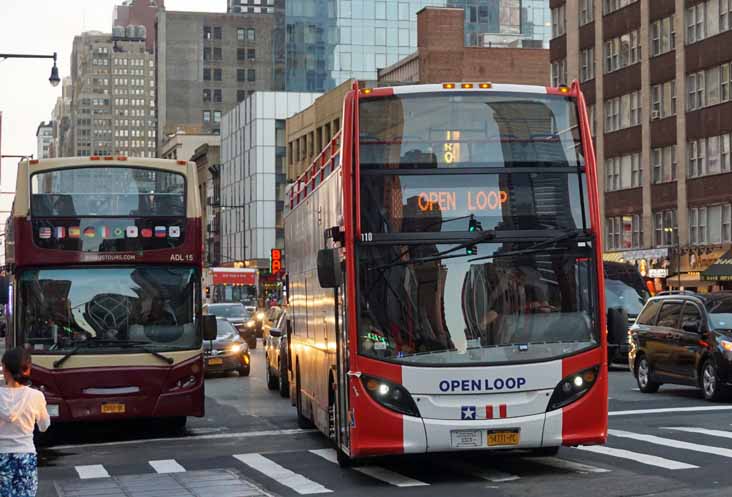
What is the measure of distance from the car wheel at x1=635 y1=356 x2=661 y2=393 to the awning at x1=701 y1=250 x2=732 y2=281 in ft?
113

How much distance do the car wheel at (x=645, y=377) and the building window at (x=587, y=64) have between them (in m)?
49.6

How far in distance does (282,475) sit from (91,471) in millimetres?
2399

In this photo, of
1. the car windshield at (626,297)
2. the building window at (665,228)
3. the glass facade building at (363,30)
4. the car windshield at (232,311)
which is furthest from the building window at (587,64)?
the glass facade building at (363,30)

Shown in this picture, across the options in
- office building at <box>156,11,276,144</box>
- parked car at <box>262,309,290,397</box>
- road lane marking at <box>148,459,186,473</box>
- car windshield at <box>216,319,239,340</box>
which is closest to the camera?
road lane marking at <box>148,459,186,473</box>

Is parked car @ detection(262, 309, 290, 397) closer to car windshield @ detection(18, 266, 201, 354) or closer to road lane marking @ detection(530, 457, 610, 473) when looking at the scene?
car windshield @ detection(18, 266, 201, 354)

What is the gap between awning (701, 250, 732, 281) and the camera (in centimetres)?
5921

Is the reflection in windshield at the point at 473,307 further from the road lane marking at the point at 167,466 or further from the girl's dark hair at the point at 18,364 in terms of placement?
the girl's dark hair at the point at 18,364

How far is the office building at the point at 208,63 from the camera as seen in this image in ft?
582

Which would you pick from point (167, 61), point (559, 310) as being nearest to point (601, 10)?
point (559, 310)

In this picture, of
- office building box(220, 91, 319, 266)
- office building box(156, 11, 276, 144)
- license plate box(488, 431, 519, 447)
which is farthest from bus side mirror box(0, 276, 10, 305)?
office building box(156, 11, 276, 144)

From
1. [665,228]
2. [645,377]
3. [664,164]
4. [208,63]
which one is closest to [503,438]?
[645,377]

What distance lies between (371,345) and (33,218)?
7.00m

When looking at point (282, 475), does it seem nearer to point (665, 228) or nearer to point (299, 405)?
point (299, 405)

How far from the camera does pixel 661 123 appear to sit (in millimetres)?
66750
